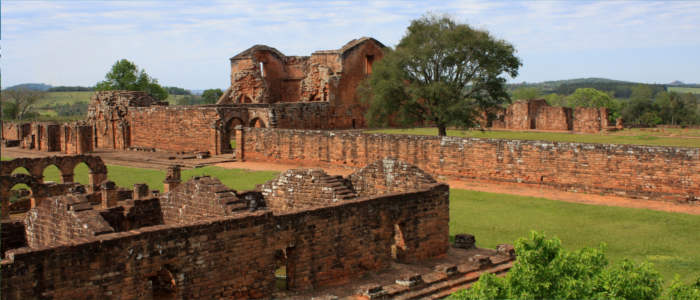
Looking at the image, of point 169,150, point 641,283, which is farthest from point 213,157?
point 641,283

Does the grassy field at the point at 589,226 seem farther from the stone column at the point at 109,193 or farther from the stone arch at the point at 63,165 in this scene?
the stone arch at the point at 63,165

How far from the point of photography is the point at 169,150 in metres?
31.5

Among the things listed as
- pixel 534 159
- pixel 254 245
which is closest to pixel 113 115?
pixel 534 159

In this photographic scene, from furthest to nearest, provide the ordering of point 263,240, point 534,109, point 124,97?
point 534,109 < point 124,97 < point 263,240

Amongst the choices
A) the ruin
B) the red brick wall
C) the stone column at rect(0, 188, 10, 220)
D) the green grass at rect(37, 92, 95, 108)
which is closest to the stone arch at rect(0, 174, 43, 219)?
the stone column at rect(0, 188, 10, 220)

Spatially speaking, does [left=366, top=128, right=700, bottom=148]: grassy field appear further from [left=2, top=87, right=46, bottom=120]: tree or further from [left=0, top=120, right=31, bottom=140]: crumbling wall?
[left=2, top=87, right=46, bottom=120]: tree

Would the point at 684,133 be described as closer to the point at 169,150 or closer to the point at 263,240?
the point at 169,150

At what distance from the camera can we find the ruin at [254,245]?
647 cm

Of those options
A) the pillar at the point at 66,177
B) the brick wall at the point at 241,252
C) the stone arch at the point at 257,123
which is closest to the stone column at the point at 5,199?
the pillar at the point at 66,177

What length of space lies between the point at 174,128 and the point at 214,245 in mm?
25336

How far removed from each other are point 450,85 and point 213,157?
1145cm

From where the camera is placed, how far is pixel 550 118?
141 ft

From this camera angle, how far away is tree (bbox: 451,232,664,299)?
525 cm

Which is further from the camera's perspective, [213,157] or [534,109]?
[534,109]
